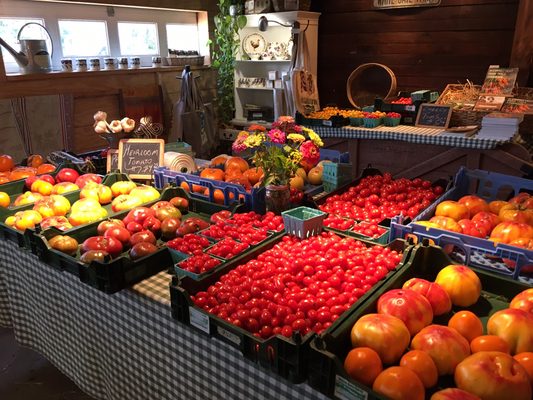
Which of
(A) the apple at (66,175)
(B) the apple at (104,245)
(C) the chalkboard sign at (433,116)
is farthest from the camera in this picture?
(C) the chalkboard sign at (433,116)

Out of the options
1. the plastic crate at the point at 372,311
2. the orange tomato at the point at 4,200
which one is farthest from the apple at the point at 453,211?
the orange tomato at the point at 4,200

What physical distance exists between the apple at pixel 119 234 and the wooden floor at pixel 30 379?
3.34 ft

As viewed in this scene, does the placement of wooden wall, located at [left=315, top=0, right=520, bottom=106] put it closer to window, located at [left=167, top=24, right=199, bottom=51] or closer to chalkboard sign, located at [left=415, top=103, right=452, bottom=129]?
chalkboard sign, located at [left=415, top=103, right=452, bottom=129]

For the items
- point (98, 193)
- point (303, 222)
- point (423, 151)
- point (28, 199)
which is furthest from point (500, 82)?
point (28, 199)

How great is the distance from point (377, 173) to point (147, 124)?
1585 mm

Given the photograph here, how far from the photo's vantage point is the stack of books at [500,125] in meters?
3.46

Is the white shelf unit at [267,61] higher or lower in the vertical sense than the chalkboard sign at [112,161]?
higher

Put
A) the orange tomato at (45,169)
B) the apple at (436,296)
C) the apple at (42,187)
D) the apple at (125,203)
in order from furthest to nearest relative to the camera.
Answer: the orange tomato at (45,169) < the apple at (42,187) < the apple at (125,203) < the apple at (436,296)

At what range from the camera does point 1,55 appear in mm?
3998

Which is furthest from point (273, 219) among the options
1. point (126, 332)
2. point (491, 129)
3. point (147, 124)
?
point (491, 129)

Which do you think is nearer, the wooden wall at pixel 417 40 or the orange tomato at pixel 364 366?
the orange tomato at pixel 364 366

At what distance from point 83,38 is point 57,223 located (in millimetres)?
3531

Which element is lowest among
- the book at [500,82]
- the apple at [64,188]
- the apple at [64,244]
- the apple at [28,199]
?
the apple at [64,244]

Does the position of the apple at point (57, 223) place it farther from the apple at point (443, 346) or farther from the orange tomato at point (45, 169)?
the apple at point (443, 346)
